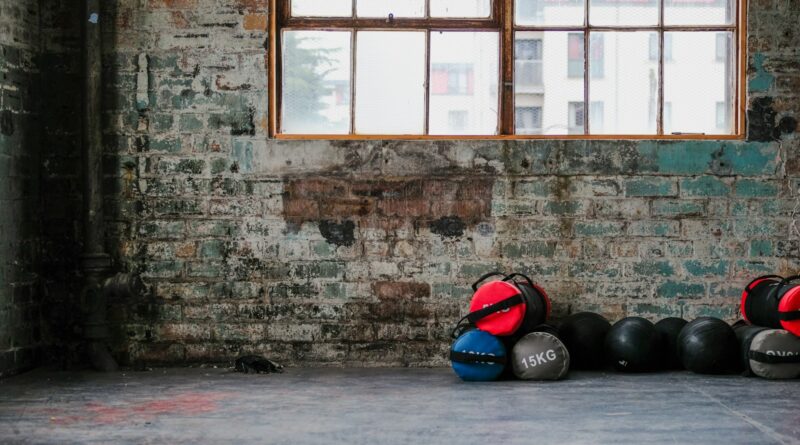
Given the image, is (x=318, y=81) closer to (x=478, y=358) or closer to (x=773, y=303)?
(x=478, y=358)

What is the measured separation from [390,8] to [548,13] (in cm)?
107

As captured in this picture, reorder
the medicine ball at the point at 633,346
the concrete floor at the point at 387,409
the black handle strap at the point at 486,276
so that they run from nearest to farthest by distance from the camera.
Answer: the concrete floor at the point at 387,409 < the medicine ball at the point at 633,346 < the black handle strap at the point at 486,276

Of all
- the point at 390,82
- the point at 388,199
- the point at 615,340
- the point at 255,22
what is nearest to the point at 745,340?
the point at 615,340

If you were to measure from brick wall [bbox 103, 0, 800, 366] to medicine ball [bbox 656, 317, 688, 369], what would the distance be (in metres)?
0.26

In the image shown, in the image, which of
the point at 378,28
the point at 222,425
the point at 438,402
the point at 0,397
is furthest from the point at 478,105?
the point at 0,397

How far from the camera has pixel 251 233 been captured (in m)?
6.29

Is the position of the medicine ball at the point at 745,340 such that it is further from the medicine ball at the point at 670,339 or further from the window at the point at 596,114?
the window at the point at 596,114

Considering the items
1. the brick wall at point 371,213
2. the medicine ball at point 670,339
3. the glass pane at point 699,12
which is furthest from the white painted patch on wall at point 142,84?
the medicine ball at point 670,339

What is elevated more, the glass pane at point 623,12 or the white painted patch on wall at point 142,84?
the glass pane at point 623,12

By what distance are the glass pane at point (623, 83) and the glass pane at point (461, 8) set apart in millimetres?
746

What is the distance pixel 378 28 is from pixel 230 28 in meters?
0.99

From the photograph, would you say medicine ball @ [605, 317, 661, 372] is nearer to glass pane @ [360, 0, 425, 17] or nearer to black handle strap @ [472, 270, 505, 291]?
black handle strap @ [472, 270, 505, 291]

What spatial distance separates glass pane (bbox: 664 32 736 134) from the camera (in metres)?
6.36

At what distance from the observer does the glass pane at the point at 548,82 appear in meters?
6.34
